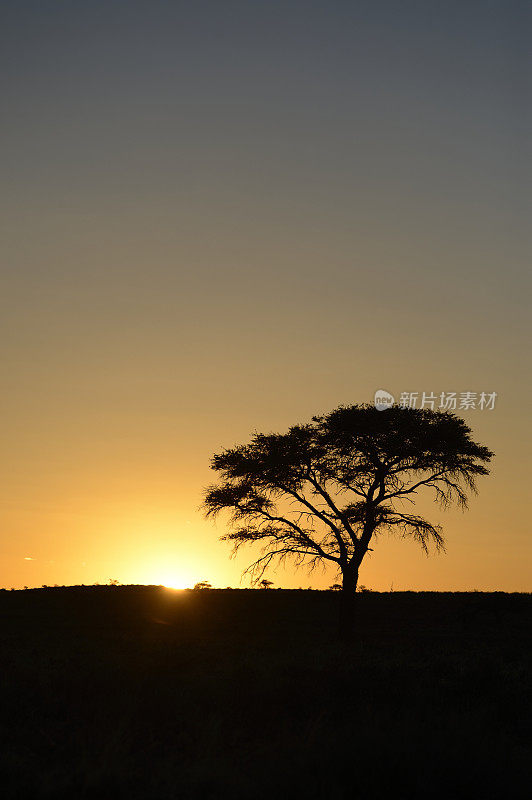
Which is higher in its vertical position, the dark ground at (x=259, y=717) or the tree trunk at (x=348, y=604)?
the tree trunk at (x=348, y=604)

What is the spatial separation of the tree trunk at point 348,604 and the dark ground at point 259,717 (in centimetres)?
94

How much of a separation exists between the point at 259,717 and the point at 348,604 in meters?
22.6

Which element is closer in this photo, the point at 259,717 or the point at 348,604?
the point at 259,717

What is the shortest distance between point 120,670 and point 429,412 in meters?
23.4

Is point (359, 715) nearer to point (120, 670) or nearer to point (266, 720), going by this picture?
point (266, 720)

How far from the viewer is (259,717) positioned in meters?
19.6

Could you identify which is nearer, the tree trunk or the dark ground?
the dark ground

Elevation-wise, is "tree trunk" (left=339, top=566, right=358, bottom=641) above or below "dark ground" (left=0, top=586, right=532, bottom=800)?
above

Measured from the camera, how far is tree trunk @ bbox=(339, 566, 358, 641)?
41062 millimetres

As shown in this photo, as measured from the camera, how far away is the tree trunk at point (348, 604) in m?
41.1

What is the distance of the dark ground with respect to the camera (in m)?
14.0

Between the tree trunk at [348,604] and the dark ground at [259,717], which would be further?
the tree trunk at [348,604]

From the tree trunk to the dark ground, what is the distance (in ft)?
3.10

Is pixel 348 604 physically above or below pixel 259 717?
above
